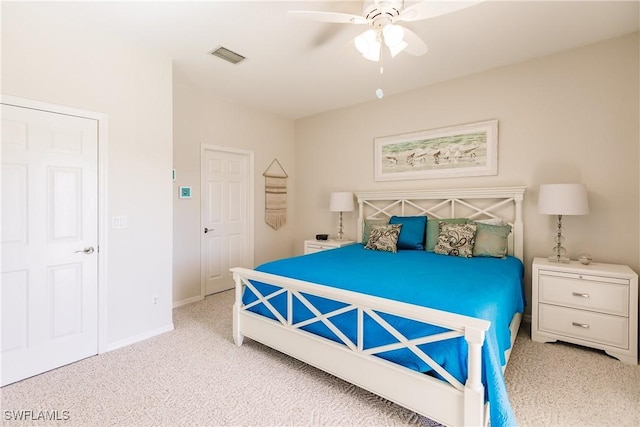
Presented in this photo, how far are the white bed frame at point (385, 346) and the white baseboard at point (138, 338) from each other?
823 mm

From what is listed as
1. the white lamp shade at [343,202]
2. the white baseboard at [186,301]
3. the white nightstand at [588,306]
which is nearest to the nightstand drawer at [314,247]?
the white lamp shade at [343,202]

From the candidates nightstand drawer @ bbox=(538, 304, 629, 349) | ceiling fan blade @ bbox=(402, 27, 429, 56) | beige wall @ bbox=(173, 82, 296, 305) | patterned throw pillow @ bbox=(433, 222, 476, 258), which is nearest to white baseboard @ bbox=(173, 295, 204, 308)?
beige wall @ bbox=(173, 82, 296, 305)

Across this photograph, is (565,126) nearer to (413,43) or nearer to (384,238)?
(413,43)

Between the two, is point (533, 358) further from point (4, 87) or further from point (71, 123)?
point (4, 87)

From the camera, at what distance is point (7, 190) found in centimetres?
212

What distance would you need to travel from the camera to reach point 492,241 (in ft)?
9.84

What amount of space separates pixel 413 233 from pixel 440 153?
3.45ft

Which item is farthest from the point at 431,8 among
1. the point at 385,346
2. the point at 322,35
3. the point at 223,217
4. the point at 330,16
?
the point at 223,217

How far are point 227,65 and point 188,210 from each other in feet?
5.90

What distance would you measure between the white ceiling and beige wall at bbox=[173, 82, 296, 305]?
0.42m

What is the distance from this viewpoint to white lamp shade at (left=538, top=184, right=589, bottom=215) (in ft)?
8.59

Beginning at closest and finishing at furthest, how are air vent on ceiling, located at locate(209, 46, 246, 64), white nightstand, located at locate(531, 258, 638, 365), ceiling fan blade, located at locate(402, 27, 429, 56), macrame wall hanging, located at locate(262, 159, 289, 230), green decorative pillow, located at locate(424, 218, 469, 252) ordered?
ceiling fan blade, located at locate(402, 27, 429, 56) → white nightstand, located at locate(531, 258, 638, 365) → air vent on ceiling, located at locate(209, 46, 246, 64) → green decorative pillow, located at locate(424, 218, 469, 252) → macrame wall hanging, located at locate(262, 159, 289, 230)

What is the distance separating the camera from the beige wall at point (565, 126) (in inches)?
107

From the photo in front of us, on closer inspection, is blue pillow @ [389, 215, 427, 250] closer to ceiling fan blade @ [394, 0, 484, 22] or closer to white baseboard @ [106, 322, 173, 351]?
ceiling fan blade @ [394, 0, 484, 22]
